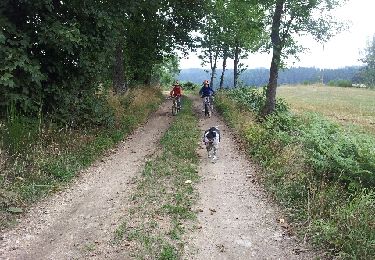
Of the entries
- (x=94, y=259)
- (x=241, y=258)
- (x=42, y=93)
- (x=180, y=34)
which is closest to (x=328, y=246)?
(x=241, y=258)

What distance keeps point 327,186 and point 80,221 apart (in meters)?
5.34

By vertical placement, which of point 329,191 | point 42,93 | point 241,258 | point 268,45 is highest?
point 268,45

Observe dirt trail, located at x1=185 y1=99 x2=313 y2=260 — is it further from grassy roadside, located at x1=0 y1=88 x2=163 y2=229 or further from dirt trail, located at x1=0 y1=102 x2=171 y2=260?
grassy roadside, located at x1=0 y1=88 x2=163 y2=229

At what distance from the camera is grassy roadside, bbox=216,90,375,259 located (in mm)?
6297

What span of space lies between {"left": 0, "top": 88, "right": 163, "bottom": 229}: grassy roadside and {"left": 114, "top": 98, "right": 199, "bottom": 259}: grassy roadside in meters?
2.09

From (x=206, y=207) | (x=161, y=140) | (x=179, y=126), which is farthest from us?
(x=179, y=126)

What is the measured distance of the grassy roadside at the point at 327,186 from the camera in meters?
6.30

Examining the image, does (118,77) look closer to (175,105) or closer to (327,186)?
(175,105)

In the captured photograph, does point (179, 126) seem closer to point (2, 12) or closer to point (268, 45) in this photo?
point (268, 45)

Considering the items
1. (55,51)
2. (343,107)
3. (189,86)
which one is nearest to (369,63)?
(189,86)

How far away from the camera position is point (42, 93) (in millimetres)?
11953

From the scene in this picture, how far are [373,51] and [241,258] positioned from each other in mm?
113603

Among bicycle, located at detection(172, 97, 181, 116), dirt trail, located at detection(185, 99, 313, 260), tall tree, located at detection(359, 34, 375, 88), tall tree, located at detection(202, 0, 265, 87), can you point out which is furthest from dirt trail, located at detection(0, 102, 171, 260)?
tall tree, located at detection(359, 34, 375, 88)

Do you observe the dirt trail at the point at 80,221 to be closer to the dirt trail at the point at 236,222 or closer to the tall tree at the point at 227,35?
the dirt trail at the point at 236,222
